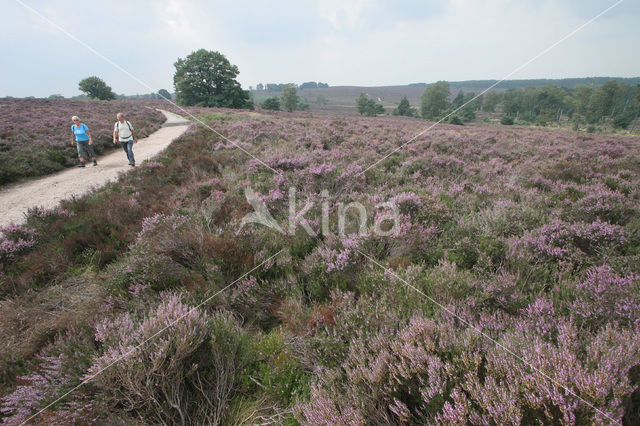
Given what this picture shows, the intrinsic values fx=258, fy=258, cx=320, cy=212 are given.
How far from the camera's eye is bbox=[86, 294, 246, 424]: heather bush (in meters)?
1.89

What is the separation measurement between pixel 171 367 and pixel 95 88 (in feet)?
265

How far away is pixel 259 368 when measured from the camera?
2.36 m

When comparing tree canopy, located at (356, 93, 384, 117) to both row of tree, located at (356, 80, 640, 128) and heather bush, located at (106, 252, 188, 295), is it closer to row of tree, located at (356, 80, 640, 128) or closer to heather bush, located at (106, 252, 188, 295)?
row of tree, located at (356, 80, 640, 128)

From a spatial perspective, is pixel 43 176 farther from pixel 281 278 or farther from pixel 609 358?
pixel 609 358

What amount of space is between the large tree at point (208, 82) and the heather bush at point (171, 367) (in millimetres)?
50521

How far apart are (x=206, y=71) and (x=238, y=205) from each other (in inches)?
2105

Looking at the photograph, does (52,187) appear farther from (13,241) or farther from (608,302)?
(608,302)

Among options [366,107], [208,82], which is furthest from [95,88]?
[366,107]

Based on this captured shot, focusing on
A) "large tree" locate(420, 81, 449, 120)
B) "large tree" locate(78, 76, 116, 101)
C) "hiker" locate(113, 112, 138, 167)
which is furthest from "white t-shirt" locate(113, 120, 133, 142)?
"large tree" locate(420, 81, 449, 120)

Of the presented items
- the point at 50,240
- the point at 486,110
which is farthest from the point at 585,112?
the point at 50,240

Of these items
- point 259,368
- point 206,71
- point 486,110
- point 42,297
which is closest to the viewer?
point 259,368

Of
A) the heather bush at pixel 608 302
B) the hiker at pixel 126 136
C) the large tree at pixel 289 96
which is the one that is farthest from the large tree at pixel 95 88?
the heather bush at pixel 608 302

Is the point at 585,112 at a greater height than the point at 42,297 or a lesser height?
greater

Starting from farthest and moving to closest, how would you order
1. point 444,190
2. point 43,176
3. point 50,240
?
point 43,176
point 444,190
point 50,240
